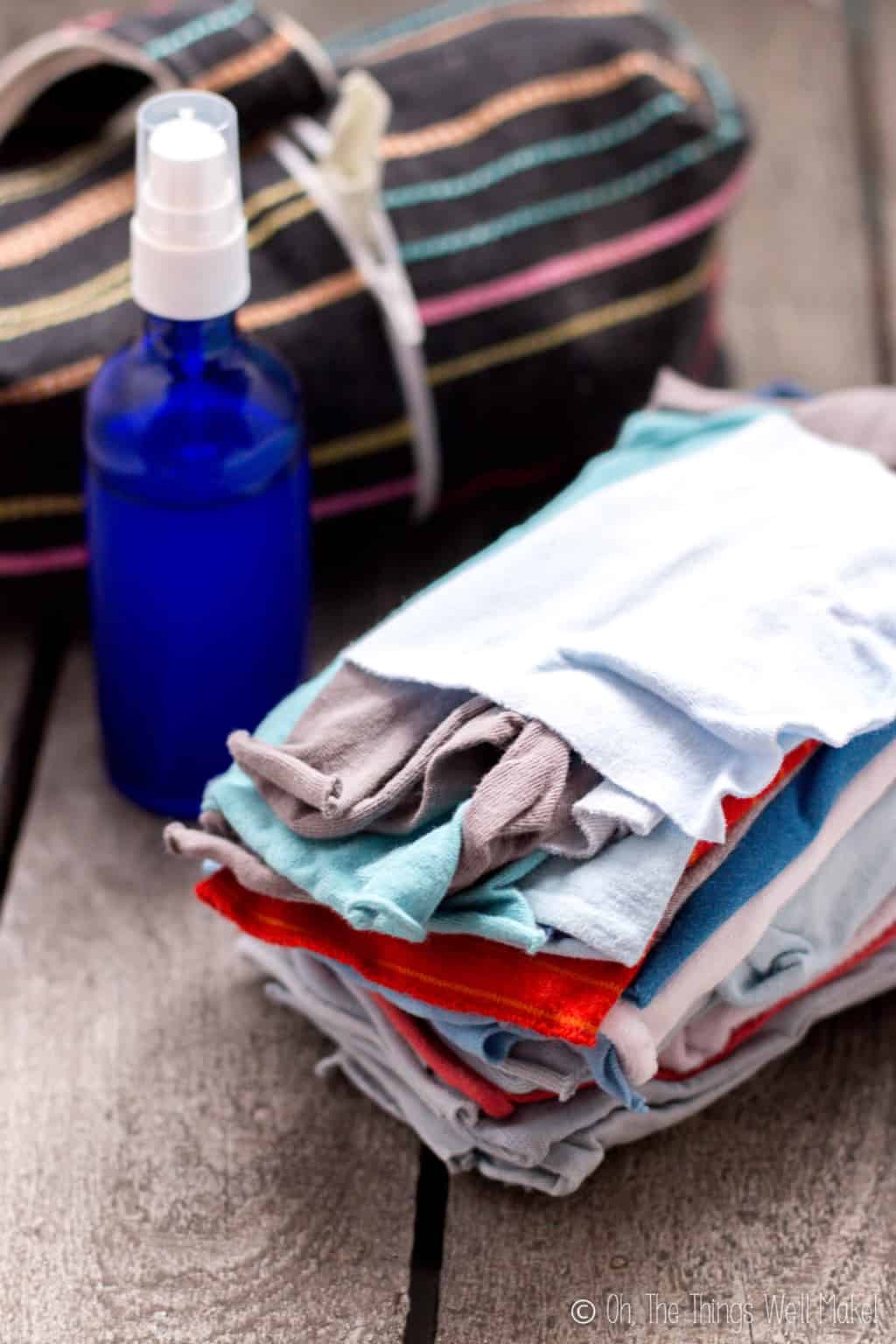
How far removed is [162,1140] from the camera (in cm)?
61

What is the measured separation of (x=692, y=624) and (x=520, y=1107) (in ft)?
0.57

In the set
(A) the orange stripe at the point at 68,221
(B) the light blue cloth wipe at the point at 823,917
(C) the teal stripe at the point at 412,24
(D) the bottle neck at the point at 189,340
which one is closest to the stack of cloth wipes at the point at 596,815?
(B) the light blue cloth wipe at the point at 823,917

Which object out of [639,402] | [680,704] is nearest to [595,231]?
[639,402]

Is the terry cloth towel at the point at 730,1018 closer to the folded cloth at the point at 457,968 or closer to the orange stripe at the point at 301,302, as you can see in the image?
the folded cloth at the point at 457,968

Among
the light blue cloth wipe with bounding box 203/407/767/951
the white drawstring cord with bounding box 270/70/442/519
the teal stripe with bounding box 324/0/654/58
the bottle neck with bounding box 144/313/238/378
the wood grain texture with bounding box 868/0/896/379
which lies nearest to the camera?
the light blue cloth wipe with bounding box 203/407/767/951

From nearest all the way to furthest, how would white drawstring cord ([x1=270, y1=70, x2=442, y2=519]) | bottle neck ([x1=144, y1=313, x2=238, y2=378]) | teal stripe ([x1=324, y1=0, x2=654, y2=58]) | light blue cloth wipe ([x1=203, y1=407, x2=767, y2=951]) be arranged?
light blue cloth wipe ([x1=203, y1=407, x2=767, y2=951])
bottle neck ([x1=144, y1=313, x2=238, y2=378])
white drawstring cord ([x1=270, y1=70, x2=442, y2=519])
teal stripe ([x1=324, y1=0, x2=654, y2=58])

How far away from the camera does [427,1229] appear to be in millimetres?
591

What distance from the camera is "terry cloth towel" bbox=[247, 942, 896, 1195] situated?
0.57m

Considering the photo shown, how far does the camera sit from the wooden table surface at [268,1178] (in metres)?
0.56

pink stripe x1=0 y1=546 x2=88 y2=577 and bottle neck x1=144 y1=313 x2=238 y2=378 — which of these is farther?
pink stripe x1=0 y1=546 x2=88 y2=577

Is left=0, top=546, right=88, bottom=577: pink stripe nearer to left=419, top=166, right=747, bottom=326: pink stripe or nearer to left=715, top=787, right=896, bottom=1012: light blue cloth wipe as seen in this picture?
left=419, top=166, right=747, bottom=326: pink stripe

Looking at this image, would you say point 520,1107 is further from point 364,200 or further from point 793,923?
point 364,200

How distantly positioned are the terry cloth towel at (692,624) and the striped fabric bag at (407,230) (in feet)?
0.55

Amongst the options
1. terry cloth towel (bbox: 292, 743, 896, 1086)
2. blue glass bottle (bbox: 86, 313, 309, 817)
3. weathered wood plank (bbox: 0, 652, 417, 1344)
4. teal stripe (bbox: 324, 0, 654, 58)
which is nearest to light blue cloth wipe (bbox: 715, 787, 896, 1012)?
terry cloth towel (bbox: 292, 743, 896, 1086)
